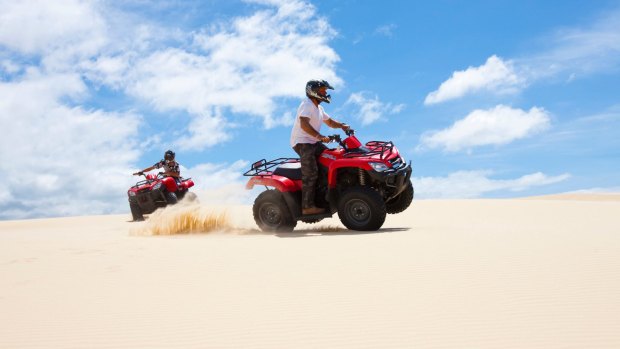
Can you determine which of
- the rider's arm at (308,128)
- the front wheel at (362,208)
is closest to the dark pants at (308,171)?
the rider's arm at (308,128)

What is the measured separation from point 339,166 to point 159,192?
400 inches

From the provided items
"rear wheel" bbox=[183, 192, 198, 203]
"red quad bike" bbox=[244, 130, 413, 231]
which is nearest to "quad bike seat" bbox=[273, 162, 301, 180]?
"red quad bike" bbox=[244, 130, 413, 231]

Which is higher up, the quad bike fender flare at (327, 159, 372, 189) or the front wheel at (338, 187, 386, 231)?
the quad bike fender flare at (327, 159, 372, 189)

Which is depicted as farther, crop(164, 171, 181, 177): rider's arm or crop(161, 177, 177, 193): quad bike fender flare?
crop(164, 171, 181, 177): rider's arm

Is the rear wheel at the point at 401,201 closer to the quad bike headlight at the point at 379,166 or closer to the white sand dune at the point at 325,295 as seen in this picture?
the quad bike headlight at the point at 379,166

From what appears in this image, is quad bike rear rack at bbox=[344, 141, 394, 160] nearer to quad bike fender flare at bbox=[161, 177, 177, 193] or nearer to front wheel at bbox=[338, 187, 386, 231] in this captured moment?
front wheel at bbox=[338, 187, 386, 231]

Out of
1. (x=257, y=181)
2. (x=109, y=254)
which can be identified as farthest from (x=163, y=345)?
(x=257, y=181)

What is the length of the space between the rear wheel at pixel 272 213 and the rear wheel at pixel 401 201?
6.06 ft

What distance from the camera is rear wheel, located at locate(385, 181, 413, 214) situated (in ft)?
35.0

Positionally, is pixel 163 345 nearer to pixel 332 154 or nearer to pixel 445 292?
pixel 445 292

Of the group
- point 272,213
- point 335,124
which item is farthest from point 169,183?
point 335,124

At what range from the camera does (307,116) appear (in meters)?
9.98

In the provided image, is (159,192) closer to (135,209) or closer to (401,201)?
(135,209)

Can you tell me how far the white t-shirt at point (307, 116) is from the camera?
1002 cm
